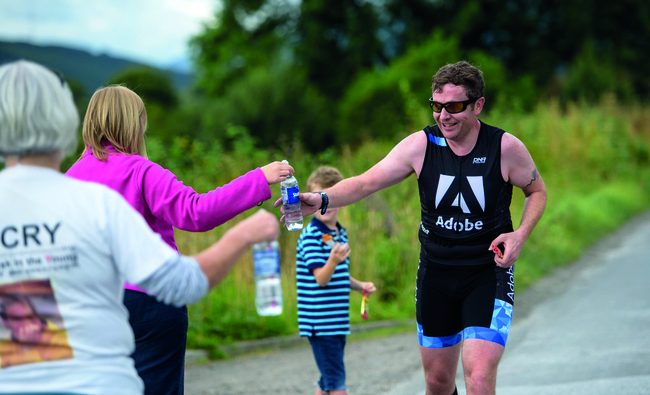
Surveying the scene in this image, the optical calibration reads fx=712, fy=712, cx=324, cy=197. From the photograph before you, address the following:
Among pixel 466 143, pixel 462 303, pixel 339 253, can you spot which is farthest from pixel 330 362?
pixel 466 143

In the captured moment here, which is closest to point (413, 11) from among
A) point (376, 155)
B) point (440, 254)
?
point (376, 155)

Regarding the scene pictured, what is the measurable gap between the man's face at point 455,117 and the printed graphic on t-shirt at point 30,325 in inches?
98.6

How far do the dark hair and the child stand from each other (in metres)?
1.20

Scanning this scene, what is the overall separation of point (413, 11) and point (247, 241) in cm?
4322

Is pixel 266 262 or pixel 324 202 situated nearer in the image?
pixel 266 262

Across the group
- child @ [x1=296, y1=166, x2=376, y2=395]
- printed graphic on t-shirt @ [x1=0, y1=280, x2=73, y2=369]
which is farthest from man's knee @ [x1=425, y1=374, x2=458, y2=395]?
printed graphic on t-shirt @ [x1=0, y1=280, x2=73, y2=369]

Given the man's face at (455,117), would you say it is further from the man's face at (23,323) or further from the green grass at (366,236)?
the green grass at (366,236)

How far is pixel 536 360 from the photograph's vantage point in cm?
661

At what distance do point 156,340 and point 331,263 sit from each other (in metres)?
1.47

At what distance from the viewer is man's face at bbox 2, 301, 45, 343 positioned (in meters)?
2.15

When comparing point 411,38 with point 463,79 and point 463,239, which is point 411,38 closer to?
point 463,79

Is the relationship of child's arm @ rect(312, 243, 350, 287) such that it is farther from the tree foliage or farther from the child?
the tree foliage

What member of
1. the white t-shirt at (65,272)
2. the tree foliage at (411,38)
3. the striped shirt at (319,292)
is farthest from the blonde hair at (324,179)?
the tree foliage at (411,38)

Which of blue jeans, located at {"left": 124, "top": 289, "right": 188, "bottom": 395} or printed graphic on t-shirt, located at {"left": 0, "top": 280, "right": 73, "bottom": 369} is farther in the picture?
blue jeans, located at {"left": 124, "top": 289, "right": 188, "bottom": 395}
